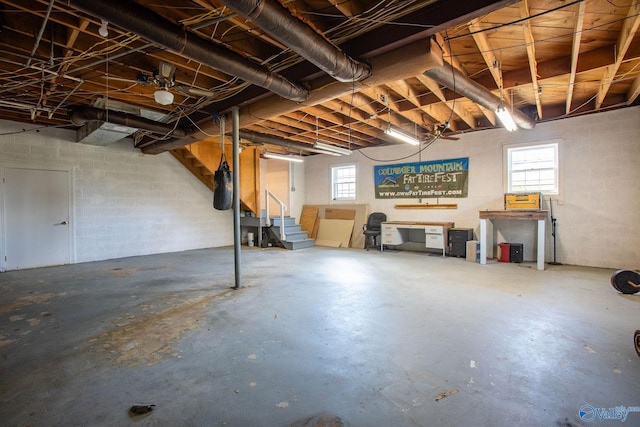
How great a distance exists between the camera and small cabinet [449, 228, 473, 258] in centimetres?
640

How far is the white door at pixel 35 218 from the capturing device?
5.45m

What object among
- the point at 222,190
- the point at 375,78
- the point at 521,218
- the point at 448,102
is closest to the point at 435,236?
the point at 521,218

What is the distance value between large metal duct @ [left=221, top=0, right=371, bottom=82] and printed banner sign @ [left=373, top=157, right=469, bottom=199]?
476 cm

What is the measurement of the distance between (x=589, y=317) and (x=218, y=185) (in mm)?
4526

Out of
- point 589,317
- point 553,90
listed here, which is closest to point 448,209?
point 553,90

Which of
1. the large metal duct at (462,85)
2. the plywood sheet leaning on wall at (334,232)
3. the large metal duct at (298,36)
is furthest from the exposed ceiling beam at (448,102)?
the plywood sheet leaning on wall at (334,232)

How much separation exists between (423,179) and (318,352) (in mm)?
5994

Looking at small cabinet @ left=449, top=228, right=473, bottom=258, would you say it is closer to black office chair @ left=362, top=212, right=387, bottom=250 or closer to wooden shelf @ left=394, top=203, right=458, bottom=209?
wooden shelf @ left=394, top=203, right=458, bottom=209

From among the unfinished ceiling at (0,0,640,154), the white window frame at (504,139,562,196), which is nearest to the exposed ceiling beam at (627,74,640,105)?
the unfinished ceiling at (0,0,640,154)

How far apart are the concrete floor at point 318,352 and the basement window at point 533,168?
83.1 inches

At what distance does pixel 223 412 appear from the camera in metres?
1.67

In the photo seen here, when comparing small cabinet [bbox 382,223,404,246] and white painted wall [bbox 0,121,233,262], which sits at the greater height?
white painted wall [bbox 0,121,233,262]

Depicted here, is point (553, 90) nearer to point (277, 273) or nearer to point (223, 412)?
point (277, 273)
